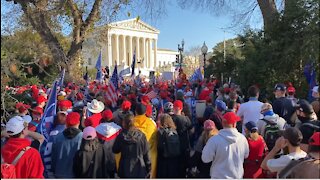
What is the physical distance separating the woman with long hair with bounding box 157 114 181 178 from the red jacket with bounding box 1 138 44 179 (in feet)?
8.61

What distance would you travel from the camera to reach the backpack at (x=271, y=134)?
6.31m

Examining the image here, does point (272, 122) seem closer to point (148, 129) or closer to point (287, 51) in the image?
point (148, 129)

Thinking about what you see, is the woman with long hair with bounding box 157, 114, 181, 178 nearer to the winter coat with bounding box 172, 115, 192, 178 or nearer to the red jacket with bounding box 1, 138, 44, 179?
the winter coat with bounding box 172, 115, 192, 178

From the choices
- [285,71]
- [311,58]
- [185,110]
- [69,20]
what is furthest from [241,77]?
[69,20]

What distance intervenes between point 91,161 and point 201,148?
5.76 feet

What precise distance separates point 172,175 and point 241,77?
972cm

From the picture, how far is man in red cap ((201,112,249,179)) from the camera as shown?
5.53 meters

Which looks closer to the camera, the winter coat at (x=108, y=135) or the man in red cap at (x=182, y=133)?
the winter coat at (x=108, y=135)

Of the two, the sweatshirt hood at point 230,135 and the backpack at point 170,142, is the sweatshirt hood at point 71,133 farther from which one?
the sweatshirt hood at point 230,135

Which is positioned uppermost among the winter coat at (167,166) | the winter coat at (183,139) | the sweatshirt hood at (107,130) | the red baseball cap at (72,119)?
the red baseball cap at (72,119)

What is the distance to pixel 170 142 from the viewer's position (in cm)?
686

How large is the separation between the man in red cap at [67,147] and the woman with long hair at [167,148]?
154 cm

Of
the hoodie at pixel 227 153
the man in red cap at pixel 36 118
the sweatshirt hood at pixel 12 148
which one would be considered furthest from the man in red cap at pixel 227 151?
the man in red cap at pixel 36 118

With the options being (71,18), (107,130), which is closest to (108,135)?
(107,130)
